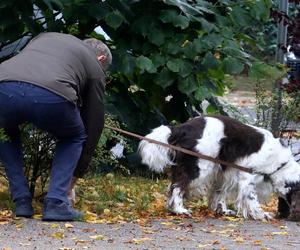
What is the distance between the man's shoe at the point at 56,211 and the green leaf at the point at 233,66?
9.84 ft

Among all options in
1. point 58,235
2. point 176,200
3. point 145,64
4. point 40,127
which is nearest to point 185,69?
point 145,64

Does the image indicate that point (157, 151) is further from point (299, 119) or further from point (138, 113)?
point (299, 119)

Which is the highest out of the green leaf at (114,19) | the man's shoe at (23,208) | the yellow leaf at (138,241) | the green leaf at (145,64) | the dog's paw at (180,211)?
the green leaf at (114,19)

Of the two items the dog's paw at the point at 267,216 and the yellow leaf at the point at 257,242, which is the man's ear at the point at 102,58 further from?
the dog's paw at the point at 267,216

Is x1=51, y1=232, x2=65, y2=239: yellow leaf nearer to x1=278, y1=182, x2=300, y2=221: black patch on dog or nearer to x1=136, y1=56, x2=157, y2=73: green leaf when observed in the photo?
x1=278, y1=182, x2=300, y2=221: black patch on dog

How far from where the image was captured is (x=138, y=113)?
414 inches

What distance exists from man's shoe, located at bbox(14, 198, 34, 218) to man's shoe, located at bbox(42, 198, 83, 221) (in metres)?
0.16

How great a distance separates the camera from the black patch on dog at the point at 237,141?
8.27 metres

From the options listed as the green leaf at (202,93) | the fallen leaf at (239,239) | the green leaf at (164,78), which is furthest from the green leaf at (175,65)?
the fallen leaf at (239,239)

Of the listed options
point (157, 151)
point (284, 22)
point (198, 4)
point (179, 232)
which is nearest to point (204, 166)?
point (157, 151)

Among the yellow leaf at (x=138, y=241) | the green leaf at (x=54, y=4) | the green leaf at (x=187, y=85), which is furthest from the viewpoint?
the green leaf at (x=187, y=85)

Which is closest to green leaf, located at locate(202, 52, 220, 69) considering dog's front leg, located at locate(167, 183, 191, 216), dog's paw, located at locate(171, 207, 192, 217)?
dog's front leg, located at locate(167, 183, 191, 216)

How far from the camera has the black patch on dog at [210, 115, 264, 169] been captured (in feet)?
27.1

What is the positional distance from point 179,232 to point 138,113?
340 centimetres
